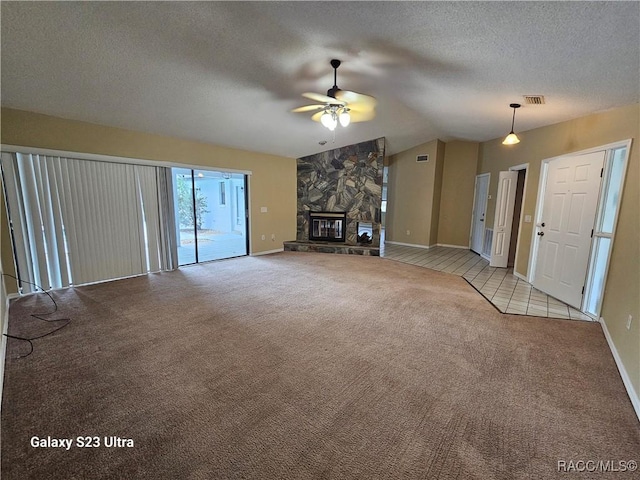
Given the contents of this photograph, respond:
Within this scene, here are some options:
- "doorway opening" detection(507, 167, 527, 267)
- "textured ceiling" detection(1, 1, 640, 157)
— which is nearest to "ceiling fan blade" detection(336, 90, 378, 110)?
"textured ceiling" detection(1, 1, 640, 157)

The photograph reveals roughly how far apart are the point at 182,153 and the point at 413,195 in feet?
19.6

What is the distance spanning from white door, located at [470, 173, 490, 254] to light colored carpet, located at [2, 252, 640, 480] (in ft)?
13.2

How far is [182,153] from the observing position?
5238mm

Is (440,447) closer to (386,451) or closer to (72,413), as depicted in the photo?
(386,451)

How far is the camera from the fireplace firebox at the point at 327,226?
7.49m

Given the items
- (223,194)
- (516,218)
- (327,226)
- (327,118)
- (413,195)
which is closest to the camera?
(327,118)

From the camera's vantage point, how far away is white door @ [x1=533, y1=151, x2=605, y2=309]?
11.7 ft

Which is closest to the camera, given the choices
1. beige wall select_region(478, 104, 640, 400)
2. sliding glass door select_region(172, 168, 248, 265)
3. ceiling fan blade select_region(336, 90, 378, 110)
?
beige wall select_region(478, 104, 640, 400)

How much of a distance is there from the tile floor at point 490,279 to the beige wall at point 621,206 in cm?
45

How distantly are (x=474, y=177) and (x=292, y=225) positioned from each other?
5.06 metres

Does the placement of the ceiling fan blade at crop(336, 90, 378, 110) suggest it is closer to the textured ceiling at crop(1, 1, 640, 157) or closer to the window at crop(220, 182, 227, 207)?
the textured ceiling at crop(1, 1, 640, 157)

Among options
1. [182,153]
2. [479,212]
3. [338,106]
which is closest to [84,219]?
[182,153]

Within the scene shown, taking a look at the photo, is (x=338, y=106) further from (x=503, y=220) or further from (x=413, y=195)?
(x=413, y=195)

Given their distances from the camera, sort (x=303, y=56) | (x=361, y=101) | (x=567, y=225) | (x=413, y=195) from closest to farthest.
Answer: (x=303, y=56)
(x=567, y=225)
(x=361, y=101)
(x=413, y=195)
